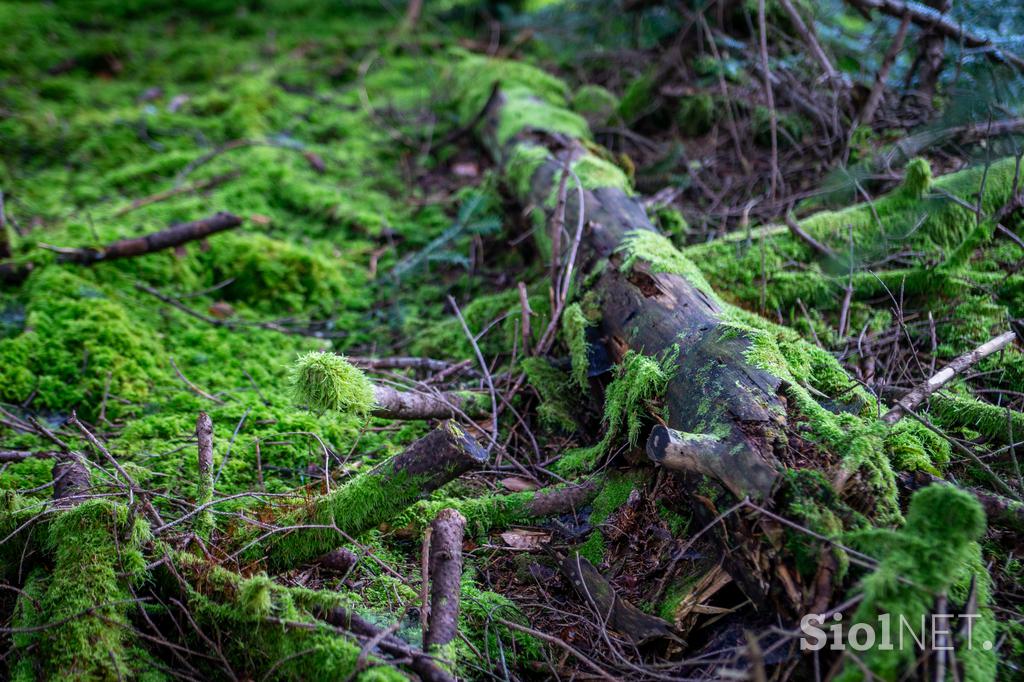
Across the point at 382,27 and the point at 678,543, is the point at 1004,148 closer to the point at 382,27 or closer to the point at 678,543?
the point at 678,543

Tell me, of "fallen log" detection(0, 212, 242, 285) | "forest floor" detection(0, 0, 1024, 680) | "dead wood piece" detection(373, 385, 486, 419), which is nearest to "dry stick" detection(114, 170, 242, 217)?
"forest floor" detection(0, 0, 1024, 680)

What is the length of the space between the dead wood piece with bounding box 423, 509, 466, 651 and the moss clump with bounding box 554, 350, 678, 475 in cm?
84

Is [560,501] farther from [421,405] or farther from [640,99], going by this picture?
[640,99]

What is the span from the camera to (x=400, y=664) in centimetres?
189

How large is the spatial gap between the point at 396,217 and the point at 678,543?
150 inches

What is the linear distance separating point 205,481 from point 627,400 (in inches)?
64.5

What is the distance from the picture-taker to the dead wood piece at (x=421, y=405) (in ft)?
8.91

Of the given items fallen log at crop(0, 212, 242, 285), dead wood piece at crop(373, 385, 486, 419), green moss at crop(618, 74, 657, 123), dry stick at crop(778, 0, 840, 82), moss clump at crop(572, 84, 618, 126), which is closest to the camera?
dead wood piece at crop(373, 385, 486, 419)

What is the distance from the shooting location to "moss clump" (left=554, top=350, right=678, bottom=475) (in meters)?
2.60

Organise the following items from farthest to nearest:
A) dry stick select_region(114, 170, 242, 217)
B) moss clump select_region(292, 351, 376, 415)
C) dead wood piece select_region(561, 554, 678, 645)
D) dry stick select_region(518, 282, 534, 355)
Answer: dry stick select_region(114, 170, 242, 217) < dry stick select_region(518, 282, 534, 355) < moss clump select_region(292, 351, 376, 415) < dead wood piece select_region(561, 554, 678, 645)

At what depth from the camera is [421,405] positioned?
9.62ft

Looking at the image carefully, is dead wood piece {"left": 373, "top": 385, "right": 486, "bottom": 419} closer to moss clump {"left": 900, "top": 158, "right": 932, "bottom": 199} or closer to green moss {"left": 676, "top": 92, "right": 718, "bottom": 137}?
moss clump {"left": 900, "top": 158, "right": 932, "bottom": 199}

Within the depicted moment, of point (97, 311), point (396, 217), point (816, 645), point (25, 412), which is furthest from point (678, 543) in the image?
point (396, 217)

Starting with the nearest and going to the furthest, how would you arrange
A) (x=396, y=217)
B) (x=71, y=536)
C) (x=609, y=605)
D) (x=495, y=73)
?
(x=71, y=536) < (x=609, y=605) < (x=396, y=217) < (x=495, y=73)
